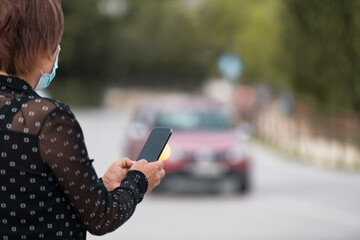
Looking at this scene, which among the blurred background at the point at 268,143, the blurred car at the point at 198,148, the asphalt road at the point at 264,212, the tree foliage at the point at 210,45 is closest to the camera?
the asphalt road at the point at 264,212

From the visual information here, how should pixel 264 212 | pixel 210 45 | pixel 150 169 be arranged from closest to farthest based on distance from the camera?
pixel 150 169
pixel 264 212
pixel 210 45

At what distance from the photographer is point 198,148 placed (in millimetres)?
15125

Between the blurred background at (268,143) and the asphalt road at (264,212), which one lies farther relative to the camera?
the blurred background at (268,143)

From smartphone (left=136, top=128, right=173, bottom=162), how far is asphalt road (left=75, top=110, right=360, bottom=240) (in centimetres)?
778

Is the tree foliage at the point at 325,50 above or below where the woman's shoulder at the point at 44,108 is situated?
below

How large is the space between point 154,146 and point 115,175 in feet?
0.46

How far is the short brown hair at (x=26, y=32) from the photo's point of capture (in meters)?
2.48

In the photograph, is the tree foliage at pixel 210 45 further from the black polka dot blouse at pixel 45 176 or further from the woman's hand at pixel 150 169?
the black polka dot blouse at pixel 45 176

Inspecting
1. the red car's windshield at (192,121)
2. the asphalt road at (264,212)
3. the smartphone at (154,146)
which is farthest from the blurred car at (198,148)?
the smartphone at (154,146)

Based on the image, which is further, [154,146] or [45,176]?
[154,146]

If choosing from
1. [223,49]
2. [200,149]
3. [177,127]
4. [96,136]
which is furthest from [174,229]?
[223,49]

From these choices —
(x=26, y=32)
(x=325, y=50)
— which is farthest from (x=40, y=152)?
(x=325, y=50)

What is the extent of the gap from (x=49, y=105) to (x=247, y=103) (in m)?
36.9

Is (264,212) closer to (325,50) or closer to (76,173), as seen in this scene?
(76,173)
